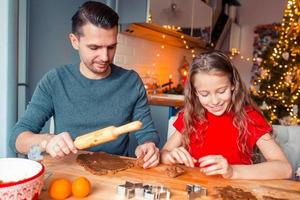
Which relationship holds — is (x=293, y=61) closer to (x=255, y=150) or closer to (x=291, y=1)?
(x=291, y=1)

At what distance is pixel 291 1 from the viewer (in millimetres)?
3070

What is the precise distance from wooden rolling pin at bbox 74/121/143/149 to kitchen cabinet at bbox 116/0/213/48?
1.92 meters

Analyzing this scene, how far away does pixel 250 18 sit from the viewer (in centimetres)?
515

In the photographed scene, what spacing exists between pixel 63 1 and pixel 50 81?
133 cm

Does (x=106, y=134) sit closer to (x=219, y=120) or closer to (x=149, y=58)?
(x=219, y=120)

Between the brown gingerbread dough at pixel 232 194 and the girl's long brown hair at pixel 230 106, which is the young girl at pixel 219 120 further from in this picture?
the brown gingerbread dough at pixel 232 194

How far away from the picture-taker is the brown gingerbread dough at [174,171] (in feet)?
2.72

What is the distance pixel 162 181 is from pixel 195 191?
0.12 metres

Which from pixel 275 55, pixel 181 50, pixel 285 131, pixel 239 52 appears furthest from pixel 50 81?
pixel 239 52

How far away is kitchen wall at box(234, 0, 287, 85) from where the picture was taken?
194 inches

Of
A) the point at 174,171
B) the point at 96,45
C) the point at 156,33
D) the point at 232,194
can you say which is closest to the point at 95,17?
the point at 96,45

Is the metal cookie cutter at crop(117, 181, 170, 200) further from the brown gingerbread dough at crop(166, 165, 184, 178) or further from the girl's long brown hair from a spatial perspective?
the girl's long brown hair

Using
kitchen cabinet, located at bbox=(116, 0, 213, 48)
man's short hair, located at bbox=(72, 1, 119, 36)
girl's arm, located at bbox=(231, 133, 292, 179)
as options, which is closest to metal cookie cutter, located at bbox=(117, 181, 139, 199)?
girl's arm, located at bbox=(231, 133, 292, 179)

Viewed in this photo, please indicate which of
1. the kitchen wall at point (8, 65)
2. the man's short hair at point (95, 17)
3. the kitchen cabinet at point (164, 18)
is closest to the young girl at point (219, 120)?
the man's short hair at point (95, 17)
